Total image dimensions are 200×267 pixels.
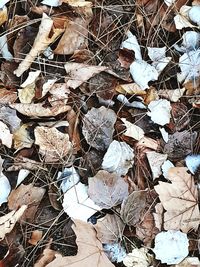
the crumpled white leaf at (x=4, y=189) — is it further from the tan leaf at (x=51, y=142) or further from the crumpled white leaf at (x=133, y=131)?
the crumpled white leaf at (x=133, y=131)

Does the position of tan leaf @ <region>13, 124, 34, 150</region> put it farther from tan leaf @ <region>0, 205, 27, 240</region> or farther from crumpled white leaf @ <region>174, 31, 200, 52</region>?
crumpled white leaf @ <region>174, 31, 200, 52</region>

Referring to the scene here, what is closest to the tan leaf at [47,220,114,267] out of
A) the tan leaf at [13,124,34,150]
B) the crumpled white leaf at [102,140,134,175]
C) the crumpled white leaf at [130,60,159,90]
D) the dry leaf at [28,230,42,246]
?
the dry leaf at [28,230,42,246]

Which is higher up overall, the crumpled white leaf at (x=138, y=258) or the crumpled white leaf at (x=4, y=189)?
the crumpled white leaf at (x=4, y=189)

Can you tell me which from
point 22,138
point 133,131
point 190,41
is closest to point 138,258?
point 133,131

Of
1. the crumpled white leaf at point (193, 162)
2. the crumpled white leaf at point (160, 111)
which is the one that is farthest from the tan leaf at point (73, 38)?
the crumpled white leaf at point (193, 162)

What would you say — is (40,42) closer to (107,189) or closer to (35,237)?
(107,189)

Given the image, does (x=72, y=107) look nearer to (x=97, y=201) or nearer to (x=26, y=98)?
(x=26, y=98)

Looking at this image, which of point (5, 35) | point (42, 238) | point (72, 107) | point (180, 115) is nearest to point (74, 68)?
point (72, 107)
